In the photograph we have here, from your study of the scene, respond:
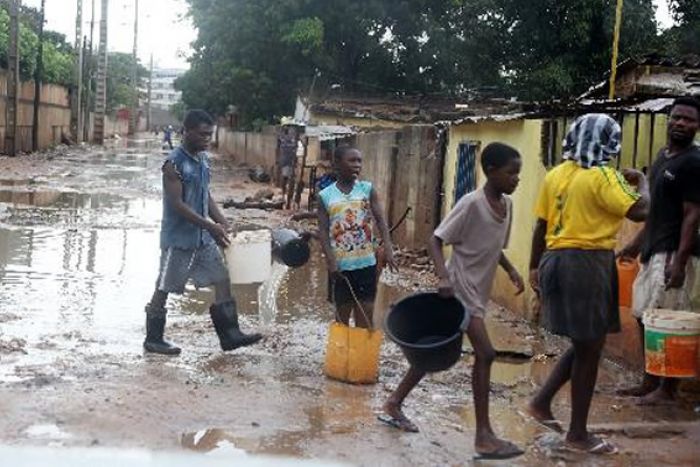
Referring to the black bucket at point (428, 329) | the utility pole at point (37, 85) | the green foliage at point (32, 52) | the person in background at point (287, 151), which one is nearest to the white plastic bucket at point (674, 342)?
the black bucket at point (428, 329)

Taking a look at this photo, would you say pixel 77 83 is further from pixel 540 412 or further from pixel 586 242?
pixel 586 242

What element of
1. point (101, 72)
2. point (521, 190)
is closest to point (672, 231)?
point (521, 190)

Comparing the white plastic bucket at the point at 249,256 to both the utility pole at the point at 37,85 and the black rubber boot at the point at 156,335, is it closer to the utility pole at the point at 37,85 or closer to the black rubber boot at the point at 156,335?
the black rubber boot at the point at 156,335

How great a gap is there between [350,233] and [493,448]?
6.62 ft

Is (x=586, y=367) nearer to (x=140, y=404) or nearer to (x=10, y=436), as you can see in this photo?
(x=140, y=404)

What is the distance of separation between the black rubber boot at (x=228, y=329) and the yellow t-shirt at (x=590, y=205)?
2.77m

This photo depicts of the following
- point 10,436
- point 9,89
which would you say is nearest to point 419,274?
point 10,436

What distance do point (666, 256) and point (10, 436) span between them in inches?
154

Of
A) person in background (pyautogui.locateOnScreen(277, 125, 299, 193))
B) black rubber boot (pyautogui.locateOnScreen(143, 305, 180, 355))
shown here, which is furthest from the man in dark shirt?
person in background (pyautogui.locateOnScreen(277, 125, 299, 193))

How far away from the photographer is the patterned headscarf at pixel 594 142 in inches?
192

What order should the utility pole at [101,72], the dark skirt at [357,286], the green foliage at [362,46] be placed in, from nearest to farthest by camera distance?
the dark skirt at [357,286] → the green foliage at [362,46] → the utility pole at [101,72]

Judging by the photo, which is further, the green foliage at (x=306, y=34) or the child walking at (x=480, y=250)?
the green foliage at (x=306, y=34)

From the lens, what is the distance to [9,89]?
33188mm

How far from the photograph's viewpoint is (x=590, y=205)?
15.9 feet
